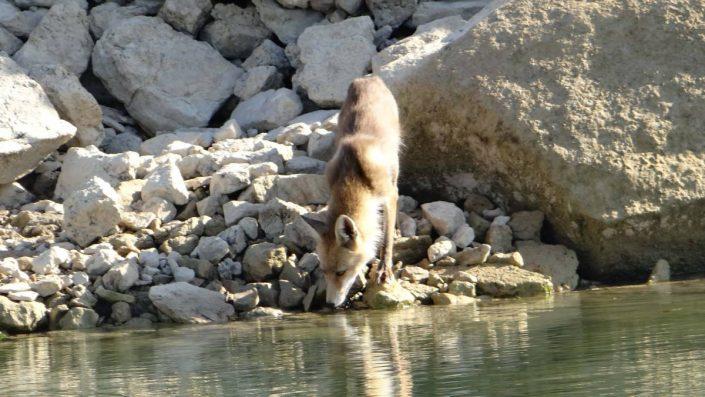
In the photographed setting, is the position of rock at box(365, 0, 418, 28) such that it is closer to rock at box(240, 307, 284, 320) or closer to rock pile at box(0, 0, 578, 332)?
rock pile at box(0, 0, 578, 332)

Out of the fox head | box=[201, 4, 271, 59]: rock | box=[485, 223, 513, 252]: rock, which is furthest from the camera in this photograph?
box=[201, 4, 271, 59]: rock

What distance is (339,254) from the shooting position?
Answer: 33.0 feet

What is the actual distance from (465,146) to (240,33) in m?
5.26

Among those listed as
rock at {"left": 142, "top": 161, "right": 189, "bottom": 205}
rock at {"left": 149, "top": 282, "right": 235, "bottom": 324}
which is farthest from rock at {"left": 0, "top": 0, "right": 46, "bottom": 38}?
rock at {"left": 149, "top": 282, "right": 235, "bottom": 324}

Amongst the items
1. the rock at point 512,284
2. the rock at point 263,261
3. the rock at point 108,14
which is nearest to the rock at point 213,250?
the rock at point 263,261

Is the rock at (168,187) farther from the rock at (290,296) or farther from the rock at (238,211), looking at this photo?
the rock at (290,296)

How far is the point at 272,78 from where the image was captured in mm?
15117

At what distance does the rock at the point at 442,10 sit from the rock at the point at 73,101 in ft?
13.9

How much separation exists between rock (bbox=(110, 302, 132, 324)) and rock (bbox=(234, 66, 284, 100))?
5169 mm

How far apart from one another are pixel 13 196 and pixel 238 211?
3043 millimetres

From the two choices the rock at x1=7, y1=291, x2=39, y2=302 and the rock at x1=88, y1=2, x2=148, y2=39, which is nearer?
the rock at x1=7, y1=291, x2=39, y2=302

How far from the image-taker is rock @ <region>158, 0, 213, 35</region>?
1562 centimetres

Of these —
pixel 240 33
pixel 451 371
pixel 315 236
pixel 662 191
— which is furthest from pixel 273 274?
pixel 240 33

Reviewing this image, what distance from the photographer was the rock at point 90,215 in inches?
445
